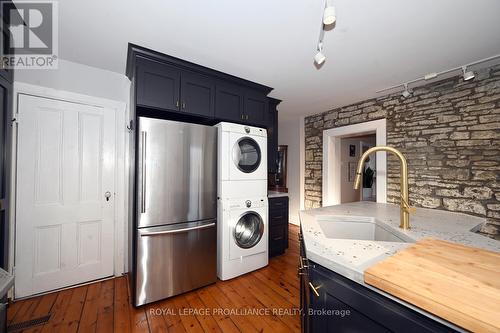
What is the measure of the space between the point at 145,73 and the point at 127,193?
1384 millimetres

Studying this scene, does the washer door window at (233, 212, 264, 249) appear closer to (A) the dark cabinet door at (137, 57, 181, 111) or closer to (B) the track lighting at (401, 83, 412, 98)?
(A) the dark cabinet door at (137, 57, 181, 111)

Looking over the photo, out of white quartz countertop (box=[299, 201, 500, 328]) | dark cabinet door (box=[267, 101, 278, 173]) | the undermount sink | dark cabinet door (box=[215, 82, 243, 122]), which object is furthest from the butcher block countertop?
dark cabinet door (box=[267, 101, 278, 173])

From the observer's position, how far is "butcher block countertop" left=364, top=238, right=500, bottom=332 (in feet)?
1.65

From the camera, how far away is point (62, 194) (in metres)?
2.08

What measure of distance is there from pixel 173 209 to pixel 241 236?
3.19ft

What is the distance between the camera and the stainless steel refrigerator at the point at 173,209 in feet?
5.86

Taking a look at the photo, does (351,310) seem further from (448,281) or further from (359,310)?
(448,281)

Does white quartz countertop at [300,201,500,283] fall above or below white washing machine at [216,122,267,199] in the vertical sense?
below

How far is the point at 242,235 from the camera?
251 cm

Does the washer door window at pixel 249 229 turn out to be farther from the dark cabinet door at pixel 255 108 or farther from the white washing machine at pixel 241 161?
the dark cabinet door at pixel 255 108

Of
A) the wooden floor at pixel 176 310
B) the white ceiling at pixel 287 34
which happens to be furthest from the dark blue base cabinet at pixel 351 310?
the white ceiling at pixel 287 34

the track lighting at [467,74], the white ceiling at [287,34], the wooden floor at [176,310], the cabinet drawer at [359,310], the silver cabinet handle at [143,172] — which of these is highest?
Answer: the white ceiling at [287,34]

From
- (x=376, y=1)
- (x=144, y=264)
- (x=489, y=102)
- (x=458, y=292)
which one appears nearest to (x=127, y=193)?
(x=144, y=264)

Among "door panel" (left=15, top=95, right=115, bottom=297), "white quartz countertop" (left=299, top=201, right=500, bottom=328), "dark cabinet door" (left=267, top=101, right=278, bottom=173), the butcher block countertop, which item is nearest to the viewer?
the butcher block countertop
